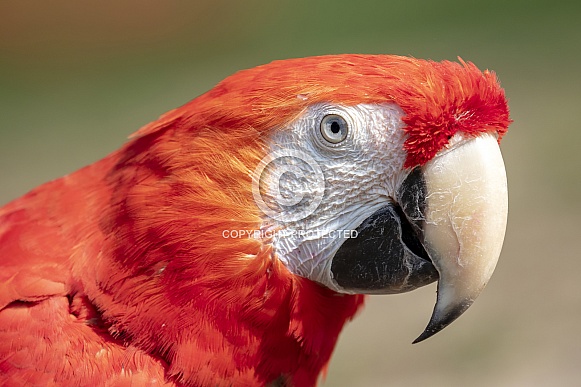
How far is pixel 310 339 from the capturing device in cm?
130

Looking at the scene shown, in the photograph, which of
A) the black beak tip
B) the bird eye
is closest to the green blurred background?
the black beak tip

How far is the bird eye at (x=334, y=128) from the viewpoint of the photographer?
1.20 metres

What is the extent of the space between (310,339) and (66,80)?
4.01 metres

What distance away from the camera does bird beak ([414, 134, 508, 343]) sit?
116 cm

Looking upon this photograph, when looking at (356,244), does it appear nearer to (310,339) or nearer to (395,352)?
(310,339)

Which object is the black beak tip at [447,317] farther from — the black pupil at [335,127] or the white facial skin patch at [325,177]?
the black pupil at [335,127]

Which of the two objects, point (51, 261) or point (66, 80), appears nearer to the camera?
point (51, 261)

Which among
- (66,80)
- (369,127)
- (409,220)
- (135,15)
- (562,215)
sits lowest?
(562,215)

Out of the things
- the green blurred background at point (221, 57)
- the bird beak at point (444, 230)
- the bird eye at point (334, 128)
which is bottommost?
the bird beak at point (444, 230)

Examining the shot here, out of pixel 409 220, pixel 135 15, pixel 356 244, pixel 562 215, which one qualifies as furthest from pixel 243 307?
pixel 135 15

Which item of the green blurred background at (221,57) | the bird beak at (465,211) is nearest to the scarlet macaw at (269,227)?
the bird beak at (465,211)

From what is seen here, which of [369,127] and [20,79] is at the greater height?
[20,79]

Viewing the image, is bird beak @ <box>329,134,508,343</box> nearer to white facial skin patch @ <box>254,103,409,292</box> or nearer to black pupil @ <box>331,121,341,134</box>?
white facial skin patch @ <box>254,103,409,292</box>

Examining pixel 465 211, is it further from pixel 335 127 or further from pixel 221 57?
pixel 221 57
